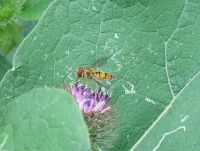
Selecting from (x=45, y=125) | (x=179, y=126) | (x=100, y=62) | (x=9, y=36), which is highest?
(x=45, y=125)

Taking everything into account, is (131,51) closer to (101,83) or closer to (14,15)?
(101,83)

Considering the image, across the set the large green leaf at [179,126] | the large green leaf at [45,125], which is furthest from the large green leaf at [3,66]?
the large green leaf at [45,125]

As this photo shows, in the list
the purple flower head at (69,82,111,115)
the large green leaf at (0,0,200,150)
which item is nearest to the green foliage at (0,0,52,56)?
the large green leaf at (0,0,200,150)

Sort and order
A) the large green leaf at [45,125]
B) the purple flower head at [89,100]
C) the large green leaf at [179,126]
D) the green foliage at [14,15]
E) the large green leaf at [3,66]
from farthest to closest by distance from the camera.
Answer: the large green leaf at [3,66] < the green foliage at [14,15] < the large green leaf at [179,126] < the purple flower head at [89,100] < the large green leaf at [45,125]

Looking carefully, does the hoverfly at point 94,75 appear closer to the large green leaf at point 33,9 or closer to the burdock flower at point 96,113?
the burdock flower at point 96,113

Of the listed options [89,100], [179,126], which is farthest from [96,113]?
[179,126]
